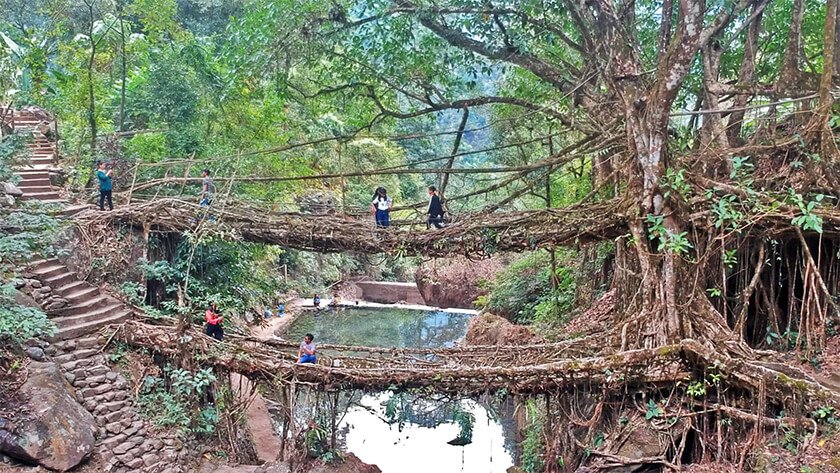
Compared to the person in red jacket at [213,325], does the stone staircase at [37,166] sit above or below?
above

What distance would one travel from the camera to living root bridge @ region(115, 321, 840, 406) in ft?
17.8

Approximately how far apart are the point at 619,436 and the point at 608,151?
3891 millimetres

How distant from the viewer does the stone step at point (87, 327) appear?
26.1 ft

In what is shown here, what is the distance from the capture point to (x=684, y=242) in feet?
20.0

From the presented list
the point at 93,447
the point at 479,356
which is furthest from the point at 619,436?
the point at 93,447

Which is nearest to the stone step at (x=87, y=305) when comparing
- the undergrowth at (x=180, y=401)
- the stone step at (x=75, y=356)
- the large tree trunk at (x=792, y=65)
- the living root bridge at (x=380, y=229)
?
the stone step at (x=75, y=356)

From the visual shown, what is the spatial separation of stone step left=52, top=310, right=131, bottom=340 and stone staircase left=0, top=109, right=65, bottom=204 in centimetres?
230

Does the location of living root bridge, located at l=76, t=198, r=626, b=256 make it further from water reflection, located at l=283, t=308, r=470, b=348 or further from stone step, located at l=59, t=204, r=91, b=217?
→ water reflection, located at l=283, t=308, r=470, b=348

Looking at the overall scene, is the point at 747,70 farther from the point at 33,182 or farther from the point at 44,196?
the point at 33,182

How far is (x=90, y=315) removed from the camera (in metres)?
8.36

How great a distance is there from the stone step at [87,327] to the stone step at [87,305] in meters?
0.22

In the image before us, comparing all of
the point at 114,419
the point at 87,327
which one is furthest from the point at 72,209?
the point at 114,419

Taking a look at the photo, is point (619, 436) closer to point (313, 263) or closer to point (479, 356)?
point (479, 356)

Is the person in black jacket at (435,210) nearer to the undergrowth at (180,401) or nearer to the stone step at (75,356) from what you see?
the undergrowth at (180,401)
